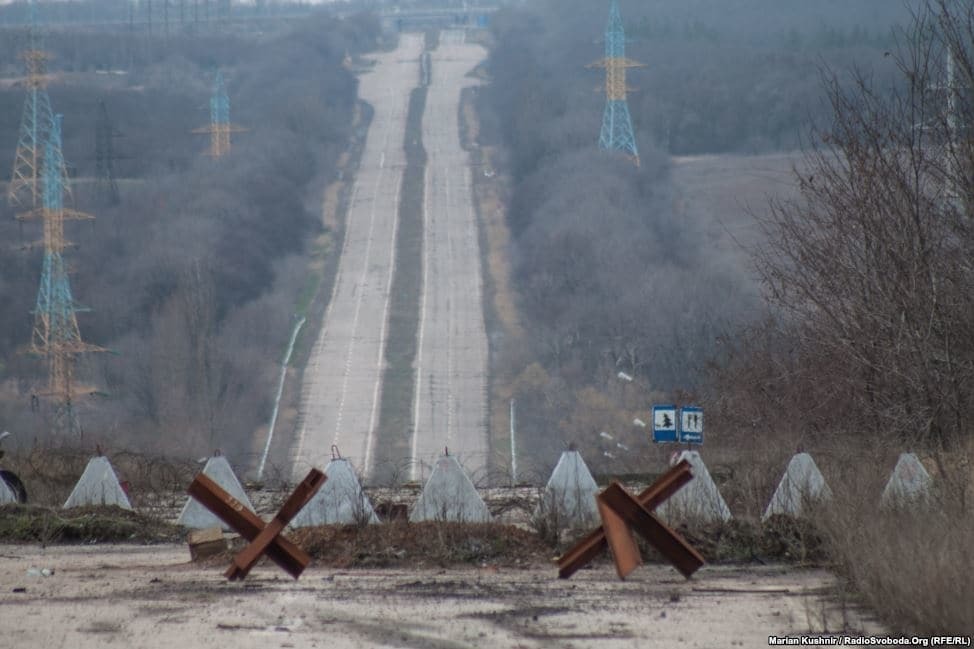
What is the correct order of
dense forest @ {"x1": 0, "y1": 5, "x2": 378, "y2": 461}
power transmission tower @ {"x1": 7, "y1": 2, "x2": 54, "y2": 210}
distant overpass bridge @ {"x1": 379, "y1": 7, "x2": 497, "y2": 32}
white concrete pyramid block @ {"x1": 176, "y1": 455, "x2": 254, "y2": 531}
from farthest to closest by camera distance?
1. distant overpass bridge @ {"x1": 379, "y1": 7, "x2": 497, "y2": 32}
2. power transmission tower @ {"x1": 7, "y1": 2, "x2": 54, "y2": 210}
3. dense forest @ {"x1": 0, "y1": 5, "x2": 378, "y2": 461}
4. white concrete pyramid block @ {"x1": 176, "y1": 455, "x2": 254, "y2": 531}

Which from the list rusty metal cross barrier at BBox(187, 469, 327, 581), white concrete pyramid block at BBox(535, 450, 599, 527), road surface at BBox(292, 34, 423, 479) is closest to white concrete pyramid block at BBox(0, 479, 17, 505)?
rusty metal cross barrier at BBox(187, 469, 327, 581)

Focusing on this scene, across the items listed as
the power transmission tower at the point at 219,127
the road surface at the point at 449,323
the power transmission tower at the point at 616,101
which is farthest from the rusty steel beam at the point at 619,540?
the power transmission tower at the point at 219,127

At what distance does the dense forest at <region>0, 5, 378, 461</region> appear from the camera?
38.4m

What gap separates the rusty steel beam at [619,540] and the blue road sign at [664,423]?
5.99 ft

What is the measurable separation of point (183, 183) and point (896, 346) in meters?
54.0

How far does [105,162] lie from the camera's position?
6838 centimetres

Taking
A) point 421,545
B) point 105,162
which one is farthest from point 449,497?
point 105,162

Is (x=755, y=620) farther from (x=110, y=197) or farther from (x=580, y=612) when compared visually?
(x=110, y=197)

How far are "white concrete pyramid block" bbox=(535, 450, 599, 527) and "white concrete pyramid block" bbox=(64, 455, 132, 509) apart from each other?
378cm

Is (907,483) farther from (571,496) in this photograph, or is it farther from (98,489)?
(98,489)

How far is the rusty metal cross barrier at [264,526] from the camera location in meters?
8.36

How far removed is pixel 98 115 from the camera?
73625 millimetres

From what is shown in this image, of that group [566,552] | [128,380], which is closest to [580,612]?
[566,552]

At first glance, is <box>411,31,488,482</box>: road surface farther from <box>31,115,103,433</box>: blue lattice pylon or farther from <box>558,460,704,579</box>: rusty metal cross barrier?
<box>31,115,103,433</box>: blue lattice pylon
